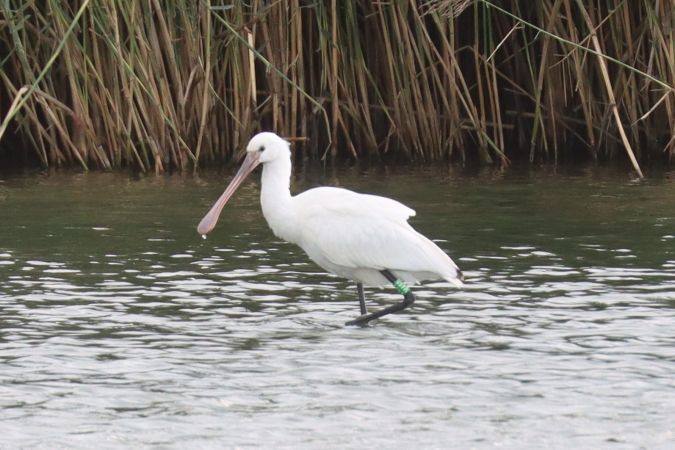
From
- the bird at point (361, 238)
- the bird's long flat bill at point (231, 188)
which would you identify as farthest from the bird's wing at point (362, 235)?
the bird's long flat bill at point (231, 188)

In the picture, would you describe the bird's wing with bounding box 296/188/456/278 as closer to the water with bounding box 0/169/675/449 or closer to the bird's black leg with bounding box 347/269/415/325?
the bird's black leg with bounding box 347/269/415/325

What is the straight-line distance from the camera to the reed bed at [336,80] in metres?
13.1

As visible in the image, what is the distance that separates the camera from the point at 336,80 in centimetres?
1403

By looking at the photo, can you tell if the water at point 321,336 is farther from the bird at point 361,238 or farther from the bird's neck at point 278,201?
the bird's neck at point 278,201

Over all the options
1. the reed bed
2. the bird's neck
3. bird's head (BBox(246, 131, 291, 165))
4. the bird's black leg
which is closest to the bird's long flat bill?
bird's head (BBox(246, 131, 291, 165))

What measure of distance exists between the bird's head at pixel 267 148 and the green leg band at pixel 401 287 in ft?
3.32

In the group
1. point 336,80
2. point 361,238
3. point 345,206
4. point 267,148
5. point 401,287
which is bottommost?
point 401,287

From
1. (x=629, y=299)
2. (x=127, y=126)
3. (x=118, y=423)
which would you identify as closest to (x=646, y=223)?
(x=629, y=299)

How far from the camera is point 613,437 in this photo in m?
5.30

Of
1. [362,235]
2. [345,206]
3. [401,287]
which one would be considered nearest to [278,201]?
[345,206]

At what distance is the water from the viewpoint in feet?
18.0

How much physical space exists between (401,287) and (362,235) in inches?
13.5

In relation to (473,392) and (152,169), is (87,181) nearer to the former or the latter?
(152,169)

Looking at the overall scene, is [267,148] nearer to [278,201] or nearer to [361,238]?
[278,201]
